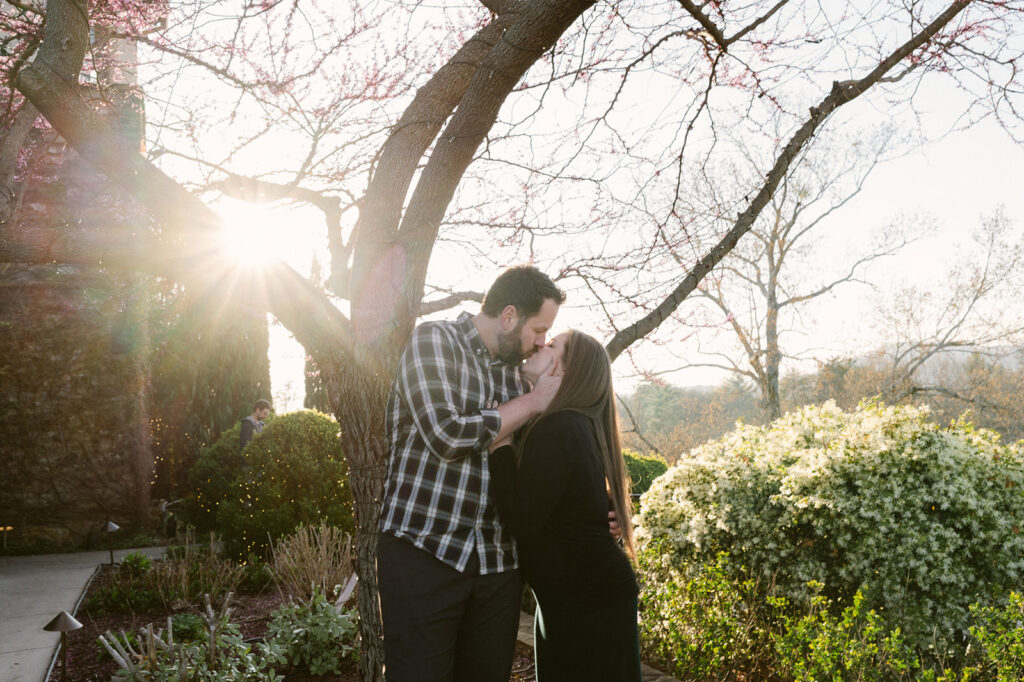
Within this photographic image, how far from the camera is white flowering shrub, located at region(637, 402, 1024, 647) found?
3.64m

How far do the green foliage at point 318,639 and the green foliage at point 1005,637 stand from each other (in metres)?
3.20

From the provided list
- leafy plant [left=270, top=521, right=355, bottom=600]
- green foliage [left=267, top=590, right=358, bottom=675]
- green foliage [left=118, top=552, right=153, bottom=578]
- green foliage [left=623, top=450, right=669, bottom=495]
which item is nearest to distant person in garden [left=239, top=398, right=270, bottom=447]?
green foliage [left=118, top=552, right=153, bottom=578]

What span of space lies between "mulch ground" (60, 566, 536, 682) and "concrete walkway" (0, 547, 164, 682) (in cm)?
15

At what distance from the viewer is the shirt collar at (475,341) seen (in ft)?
7.60

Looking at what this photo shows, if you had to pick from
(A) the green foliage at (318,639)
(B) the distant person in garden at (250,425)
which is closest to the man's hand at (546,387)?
(A) the green foliage at (318,639)

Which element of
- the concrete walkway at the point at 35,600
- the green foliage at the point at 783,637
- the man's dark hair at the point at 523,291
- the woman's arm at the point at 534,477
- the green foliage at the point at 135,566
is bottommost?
the concrete walkway at the point at 35,600

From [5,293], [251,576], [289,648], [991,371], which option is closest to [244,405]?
[5,293]

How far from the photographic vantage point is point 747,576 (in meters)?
4.15

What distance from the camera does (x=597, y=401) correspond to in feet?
7.58

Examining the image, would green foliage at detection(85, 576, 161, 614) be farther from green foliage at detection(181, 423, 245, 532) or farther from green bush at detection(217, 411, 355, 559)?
green foliage at detection(181, 423, 245, 532)

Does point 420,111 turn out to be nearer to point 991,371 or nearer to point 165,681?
point 165,681

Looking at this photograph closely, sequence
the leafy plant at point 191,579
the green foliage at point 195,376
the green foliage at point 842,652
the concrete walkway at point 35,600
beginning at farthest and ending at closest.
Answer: the green foliage at point 195,376
the leafy plant at point 191,579
the concrete walkway at point 35,600
the green foliage at point 842,652

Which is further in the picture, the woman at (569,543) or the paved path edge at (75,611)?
the paved path edge at (75,611)

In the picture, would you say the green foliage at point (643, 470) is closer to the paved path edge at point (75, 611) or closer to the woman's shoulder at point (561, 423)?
the paved path edge at point (75, 611)
